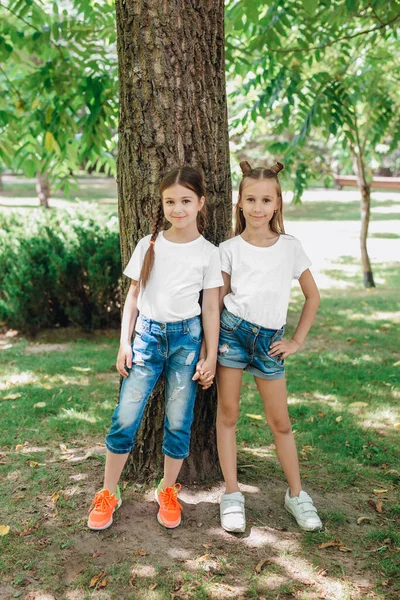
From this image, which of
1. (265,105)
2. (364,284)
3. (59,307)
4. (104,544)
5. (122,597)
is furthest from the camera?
(364,284)

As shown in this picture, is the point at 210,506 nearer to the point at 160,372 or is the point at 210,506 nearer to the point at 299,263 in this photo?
the point at 160,372

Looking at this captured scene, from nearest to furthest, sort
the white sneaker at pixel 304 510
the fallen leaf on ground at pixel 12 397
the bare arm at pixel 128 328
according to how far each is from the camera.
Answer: the bare arm at pixel 128 328, the white sneaker at pixel 304 510, the fallen leaf on ground at pixel 12 397

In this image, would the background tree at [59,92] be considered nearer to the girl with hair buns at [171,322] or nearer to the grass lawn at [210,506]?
the grass lawn at [210,506]

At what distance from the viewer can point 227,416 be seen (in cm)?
307

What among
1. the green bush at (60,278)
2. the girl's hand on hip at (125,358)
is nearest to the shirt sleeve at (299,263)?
the girl's hand on hip at (125,358)

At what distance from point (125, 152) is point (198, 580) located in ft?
6.75

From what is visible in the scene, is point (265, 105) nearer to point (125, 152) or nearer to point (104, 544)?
point (125, 152)

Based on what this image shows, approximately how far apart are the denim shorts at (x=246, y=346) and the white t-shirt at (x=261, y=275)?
1.5 inches

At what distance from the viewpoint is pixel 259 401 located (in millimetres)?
5102

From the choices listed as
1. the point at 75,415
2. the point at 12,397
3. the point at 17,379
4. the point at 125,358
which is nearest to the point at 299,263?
the point at 125,358

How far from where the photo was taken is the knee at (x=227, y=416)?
305 cm

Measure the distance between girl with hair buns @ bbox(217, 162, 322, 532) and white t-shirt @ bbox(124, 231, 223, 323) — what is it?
110mm

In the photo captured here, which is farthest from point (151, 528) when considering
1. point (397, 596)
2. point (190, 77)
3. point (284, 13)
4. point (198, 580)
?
Answer: point (284, 13)

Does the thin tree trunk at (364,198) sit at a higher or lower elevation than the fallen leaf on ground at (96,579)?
higher
